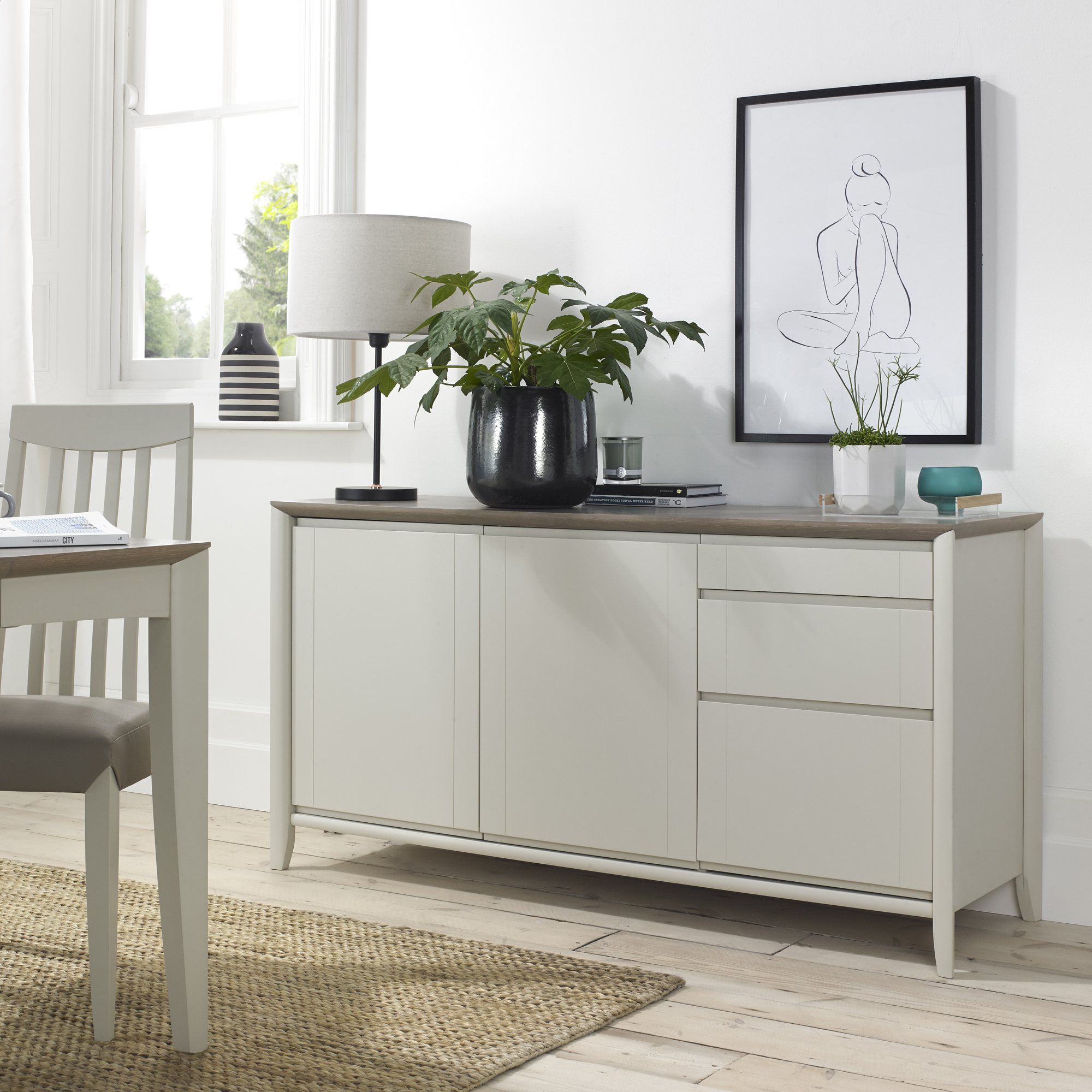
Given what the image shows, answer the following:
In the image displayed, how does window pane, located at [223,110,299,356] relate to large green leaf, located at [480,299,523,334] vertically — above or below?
above

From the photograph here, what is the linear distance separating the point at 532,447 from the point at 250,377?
3.63 feet

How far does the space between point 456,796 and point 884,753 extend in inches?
33.4

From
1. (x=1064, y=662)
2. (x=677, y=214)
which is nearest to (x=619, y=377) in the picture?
(x=677, y=214)

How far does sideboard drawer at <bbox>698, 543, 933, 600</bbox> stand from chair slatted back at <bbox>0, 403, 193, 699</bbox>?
0.90 meters

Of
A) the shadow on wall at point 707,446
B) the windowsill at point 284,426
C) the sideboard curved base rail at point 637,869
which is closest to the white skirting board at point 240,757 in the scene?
the sideboard curved base rail at point 637,869

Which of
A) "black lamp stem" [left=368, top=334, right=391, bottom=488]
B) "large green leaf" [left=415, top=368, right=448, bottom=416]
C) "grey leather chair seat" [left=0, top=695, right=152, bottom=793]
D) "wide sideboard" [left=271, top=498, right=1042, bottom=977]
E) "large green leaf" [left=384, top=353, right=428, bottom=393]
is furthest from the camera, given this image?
"black lamp stem" [left=368, top=334, right=391, bottom=488]

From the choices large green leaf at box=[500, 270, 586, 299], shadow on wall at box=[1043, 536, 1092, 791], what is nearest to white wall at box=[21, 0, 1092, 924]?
shadow on wall at box=[1043, 536, 1092, 791]

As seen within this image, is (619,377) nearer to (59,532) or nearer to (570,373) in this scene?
(570,373)

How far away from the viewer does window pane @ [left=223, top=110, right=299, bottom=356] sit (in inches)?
138

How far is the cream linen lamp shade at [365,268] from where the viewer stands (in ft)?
9.12

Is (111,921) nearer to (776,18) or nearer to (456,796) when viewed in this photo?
(456,796)

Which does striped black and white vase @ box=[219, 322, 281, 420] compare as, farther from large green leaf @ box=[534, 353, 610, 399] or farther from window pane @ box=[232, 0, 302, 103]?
large green leaf @ box=[534, 353, 610, 399]

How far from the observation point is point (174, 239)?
367 centimetres

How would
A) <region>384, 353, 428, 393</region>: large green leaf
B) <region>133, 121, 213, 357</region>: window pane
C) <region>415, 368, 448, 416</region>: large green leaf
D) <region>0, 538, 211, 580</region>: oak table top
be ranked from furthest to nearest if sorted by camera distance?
<region>133, 121, 213, 357</region>: window pane, <region>415, 368, 448, 416</region>: large green leaf, <region>384, 353, 428, 393</region>: large green leaf, <region>0, 538, 211, 580</region>: oak table top
